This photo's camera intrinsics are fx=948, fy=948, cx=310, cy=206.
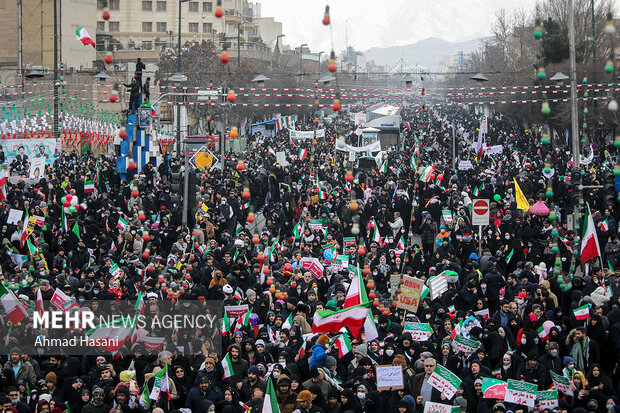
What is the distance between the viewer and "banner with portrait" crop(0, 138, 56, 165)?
85.8 ft

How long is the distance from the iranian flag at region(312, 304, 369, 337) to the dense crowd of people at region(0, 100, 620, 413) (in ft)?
0.58

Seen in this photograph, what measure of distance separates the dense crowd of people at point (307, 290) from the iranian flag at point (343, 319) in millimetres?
178

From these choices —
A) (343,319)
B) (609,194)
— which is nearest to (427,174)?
(609,194)

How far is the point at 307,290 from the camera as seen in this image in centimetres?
1456

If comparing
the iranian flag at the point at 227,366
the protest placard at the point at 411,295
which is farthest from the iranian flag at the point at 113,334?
the protest placard at the point at 411,295

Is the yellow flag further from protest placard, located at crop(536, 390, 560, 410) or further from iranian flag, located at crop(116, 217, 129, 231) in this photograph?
protest placard, located at crop(536, 390, 560, 410)

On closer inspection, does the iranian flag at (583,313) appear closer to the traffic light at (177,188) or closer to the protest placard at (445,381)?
the protest placard at (445,381)

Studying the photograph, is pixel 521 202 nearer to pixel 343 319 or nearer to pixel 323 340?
pixel 343 319

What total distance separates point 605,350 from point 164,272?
7222mm

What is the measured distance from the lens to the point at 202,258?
16.9 m

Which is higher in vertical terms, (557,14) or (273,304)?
(557,14)

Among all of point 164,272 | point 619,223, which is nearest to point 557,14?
point 619,223

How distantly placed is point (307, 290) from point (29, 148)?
14481 millimetres

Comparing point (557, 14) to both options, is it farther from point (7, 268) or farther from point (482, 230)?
point (7, 268)
